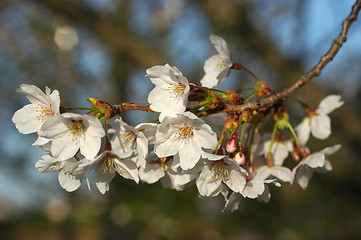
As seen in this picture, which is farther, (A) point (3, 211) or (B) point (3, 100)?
(A) point (3, 211)

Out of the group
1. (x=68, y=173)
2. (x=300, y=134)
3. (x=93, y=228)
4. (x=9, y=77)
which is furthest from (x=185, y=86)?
(x=93, y=228)

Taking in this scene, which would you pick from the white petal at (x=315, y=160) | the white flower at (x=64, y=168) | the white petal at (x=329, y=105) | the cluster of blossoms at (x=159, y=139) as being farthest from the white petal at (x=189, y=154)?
the white petal at (x=329, y=105)

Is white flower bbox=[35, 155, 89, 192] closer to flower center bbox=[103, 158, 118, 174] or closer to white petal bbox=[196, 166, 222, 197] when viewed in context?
flower center bbox=[103, 158, 118, 174]

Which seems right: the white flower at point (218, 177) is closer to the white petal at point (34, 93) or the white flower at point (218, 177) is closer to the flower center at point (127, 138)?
the flower center at point (127, 138)

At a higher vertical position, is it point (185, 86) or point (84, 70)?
point (84, 70)

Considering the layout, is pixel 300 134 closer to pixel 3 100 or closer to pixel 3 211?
pixel 3 100

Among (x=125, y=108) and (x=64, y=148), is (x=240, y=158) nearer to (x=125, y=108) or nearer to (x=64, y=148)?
(x=125, y=108)

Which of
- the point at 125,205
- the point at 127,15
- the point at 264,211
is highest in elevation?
the point at 127,15
